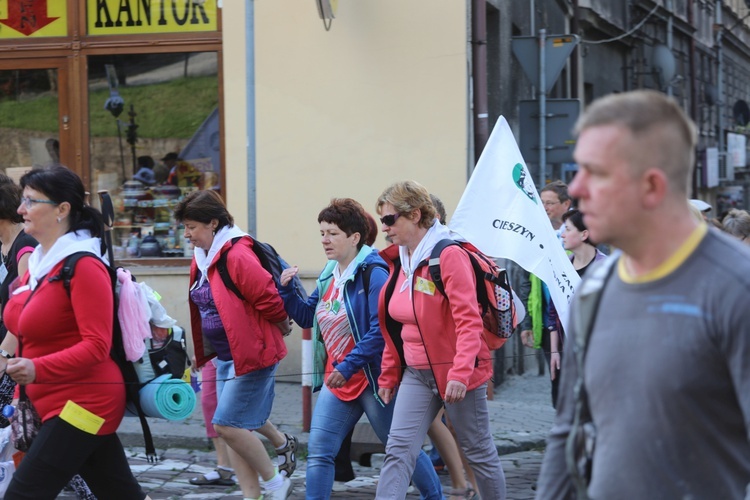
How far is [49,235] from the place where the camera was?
4.80m

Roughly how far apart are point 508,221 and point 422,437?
4.99 ft

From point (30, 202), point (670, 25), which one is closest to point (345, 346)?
point (30, 202)

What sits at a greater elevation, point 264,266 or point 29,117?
point 29,117

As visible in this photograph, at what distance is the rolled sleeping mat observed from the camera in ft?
15.9

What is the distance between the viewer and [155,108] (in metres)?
11.0

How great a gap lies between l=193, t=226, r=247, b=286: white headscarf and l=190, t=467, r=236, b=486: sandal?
1493mm

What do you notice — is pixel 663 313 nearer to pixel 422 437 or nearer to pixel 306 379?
pixel 422 437

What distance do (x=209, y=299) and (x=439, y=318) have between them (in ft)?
4.94

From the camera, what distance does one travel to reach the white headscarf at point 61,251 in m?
4.64

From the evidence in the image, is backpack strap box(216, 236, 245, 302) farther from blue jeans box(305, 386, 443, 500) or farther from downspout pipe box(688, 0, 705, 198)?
downspout pipe box(688, 0, 705, 198)

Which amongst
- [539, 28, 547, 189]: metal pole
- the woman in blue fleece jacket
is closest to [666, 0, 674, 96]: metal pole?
[539, 28, 547, 189]: metal pole

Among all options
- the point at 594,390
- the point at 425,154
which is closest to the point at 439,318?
Answer: the point at 594,390

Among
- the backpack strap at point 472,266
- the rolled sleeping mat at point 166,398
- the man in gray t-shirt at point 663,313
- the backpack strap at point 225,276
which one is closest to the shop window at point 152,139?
the backpack strap at point 225,276

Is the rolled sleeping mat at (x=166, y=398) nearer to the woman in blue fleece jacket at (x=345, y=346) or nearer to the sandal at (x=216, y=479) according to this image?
the woman in blue fleece jacket at (x=345, y=346)
